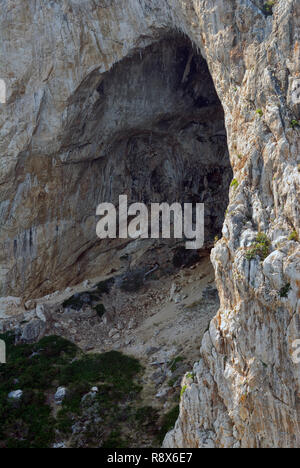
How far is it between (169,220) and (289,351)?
18380 millimetres

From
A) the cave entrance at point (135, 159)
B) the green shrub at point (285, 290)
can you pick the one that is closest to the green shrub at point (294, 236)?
the green shrub at point (285, 290)

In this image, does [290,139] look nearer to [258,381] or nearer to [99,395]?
[258,381]

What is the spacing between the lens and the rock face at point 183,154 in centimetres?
1297

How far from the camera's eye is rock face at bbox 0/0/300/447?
13.0 metres

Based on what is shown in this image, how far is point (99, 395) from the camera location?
63.7 ft

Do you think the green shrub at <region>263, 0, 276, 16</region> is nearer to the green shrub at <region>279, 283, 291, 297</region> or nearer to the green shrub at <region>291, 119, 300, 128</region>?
the green shrub at <region>291, 119, 300, 128</region>

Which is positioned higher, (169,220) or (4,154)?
(4,154)

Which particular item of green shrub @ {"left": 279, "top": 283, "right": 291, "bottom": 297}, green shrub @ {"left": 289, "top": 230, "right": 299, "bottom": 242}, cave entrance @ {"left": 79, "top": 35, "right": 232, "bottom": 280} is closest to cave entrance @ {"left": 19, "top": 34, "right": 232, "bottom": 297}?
cave entrance @ {"left": 79, "top": 35, "right": 232, "bottom": 280}

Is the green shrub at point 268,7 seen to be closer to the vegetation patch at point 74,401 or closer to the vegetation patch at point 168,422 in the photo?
the vegetation patch at point 74,401

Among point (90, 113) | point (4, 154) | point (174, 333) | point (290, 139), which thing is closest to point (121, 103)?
point (90, 113)

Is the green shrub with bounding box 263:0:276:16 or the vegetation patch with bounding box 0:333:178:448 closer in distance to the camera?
the green shrub with bounding box 263:0:276:16

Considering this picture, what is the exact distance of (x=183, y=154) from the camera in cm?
3041

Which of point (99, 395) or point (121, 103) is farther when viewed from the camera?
point (121, 103)
